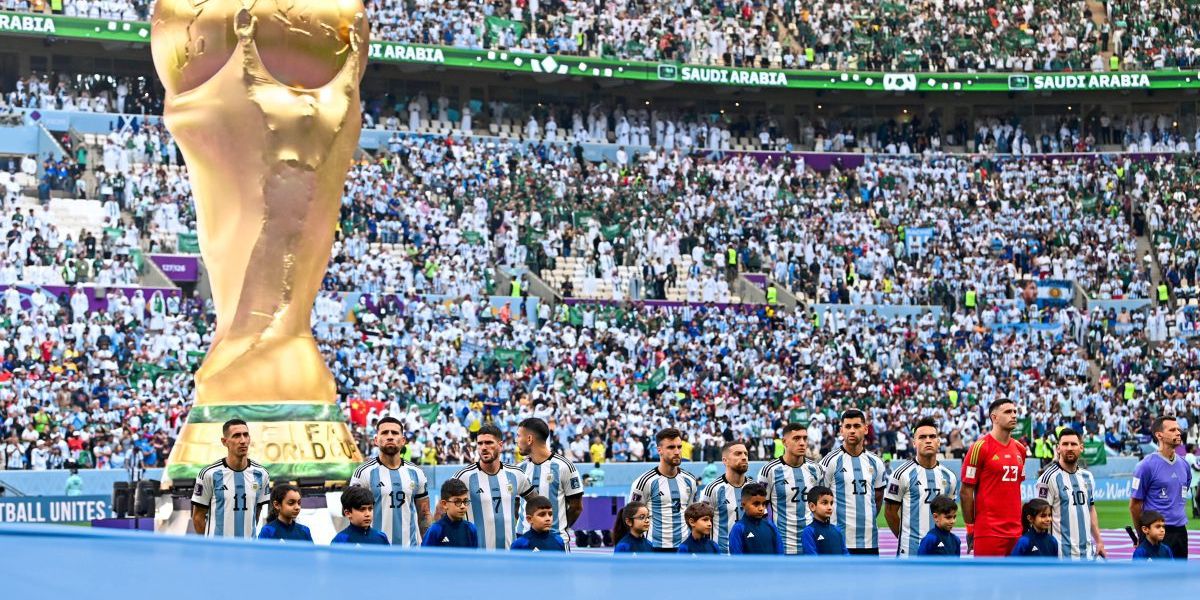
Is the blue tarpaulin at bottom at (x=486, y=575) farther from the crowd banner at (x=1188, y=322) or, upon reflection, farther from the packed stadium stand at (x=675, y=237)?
the crowd banner at (x=1188, y=322)

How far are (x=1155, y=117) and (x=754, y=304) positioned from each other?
16.5 metres

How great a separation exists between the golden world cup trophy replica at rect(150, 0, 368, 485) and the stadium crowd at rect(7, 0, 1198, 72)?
30.3 m

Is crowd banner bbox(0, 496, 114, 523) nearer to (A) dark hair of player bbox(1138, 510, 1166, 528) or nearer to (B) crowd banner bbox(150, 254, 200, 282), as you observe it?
(B) crowd banner bbox(150, 254, 200, 282)

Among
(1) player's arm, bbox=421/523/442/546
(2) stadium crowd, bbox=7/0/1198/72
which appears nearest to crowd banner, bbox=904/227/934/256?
(2) stadium crowd, bbox=7/0/1198/72

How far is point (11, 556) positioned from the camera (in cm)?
516

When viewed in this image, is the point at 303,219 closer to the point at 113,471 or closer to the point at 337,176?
the point at 337,176

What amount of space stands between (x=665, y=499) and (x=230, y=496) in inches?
110

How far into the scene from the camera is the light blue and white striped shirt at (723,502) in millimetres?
11312

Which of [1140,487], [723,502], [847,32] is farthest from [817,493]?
[847,32]

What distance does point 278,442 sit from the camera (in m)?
14.0

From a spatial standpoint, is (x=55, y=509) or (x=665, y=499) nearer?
(x=665, y=499)

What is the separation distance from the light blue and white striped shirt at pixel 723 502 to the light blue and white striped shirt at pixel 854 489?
3.08 ft

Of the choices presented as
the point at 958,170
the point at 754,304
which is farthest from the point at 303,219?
the point at 958,170

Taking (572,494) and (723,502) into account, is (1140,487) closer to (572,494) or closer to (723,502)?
(723,502)
